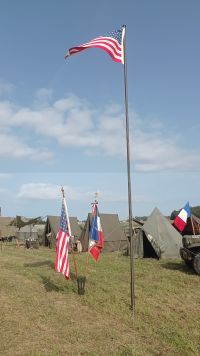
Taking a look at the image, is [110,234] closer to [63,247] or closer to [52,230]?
[52,230]

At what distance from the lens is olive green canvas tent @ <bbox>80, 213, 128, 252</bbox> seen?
2586cm

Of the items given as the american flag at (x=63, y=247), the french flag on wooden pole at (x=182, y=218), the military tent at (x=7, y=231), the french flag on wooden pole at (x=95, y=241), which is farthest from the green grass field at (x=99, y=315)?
the military tent at (x=7, y=231)

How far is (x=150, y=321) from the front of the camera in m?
8.10

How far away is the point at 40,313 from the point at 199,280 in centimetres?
643

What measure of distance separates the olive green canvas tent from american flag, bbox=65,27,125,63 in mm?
16947

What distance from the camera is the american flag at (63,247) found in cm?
1035

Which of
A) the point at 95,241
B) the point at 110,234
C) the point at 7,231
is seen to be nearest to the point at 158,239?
the point at 110,234

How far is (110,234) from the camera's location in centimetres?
2633

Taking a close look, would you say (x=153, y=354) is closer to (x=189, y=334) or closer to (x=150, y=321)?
(x=189, y=334)

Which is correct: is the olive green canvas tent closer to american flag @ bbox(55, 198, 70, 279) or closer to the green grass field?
the green grass field

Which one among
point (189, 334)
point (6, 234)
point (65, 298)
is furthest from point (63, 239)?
point (6, 234)

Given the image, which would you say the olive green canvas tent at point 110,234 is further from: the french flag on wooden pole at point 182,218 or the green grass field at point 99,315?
the green grass field at point 99,315

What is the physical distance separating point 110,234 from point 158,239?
6635mm

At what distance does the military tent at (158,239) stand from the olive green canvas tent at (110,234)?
17.4 ft
